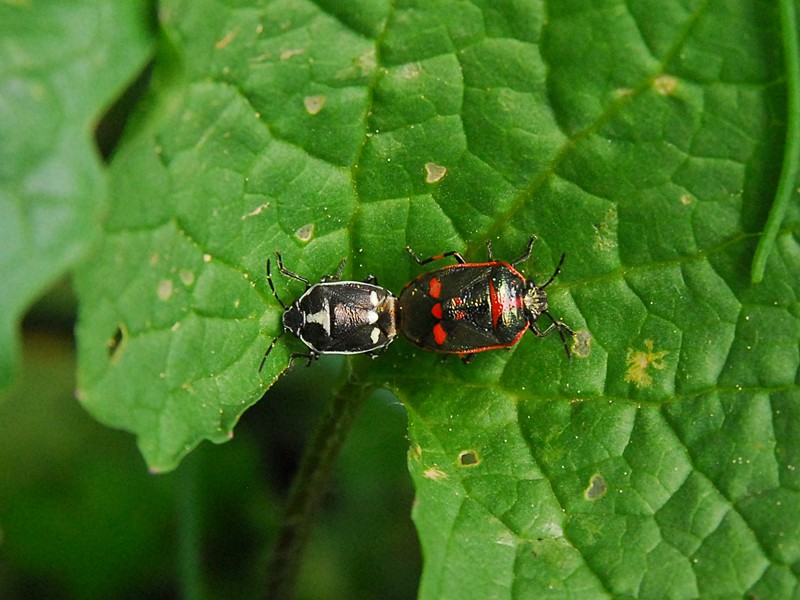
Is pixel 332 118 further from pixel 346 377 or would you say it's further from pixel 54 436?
pixel 54 436

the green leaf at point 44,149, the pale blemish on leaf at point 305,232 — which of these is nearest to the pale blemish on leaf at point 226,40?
the green leaf at point 44,149

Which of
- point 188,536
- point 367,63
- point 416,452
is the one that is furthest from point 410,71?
point 188,536

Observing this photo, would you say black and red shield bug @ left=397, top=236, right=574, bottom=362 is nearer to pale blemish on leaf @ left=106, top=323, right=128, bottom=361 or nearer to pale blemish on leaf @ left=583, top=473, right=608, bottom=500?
pale blemish on leaf @ left=583, top=473, right=608, bottom=500

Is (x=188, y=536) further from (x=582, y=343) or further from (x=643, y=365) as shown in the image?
(x=643, y=365)

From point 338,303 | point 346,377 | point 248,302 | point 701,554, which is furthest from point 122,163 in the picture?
point 701,554

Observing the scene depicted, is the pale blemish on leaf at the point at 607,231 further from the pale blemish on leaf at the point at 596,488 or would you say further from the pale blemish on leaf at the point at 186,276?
the pale blemish on leaf at the point at 186,276
